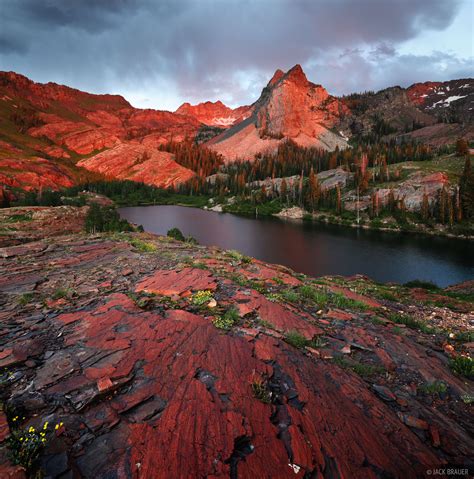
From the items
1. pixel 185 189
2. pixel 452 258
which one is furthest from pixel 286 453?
pixel 185 189

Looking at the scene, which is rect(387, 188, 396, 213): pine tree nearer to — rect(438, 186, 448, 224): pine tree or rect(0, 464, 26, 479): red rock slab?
rect(438, 186, 448, 224): pine tree

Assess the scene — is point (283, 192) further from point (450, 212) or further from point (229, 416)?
point (229, 416)

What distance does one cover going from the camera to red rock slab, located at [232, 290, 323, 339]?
26.5ft

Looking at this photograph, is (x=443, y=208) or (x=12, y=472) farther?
(x=443, y=208)

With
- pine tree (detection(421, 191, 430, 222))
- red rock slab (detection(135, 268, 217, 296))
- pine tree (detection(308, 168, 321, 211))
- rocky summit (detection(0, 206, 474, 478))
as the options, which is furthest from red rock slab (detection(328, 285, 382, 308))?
pine tree (detection(308, 168, 321, 211))

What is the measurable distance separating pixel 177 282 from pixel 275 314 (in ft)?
14.1

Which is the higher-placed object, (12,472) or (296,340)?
(12,472)

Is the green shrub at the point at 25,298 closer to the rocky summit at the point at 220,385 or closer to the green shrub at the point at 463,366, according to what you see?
the rocky summit at the point at 220,385

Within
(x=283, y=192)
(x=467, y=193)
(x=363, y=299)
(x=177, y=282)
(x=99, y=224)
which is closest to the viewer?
(x=177, y=282)

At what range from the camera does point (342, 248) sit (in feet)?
178

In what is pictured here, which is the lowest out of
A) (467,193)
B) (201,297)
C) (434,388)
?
(434,388)

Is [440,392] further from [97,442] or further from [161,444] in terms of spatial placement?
[97,442]

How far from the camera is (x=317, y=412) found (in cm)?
495

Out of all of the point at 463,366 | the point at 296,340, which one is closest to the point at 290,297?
the point at 296,340
